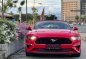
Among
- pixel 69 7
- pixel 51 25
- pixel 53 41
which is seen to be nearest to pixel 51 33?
pixel 53 41

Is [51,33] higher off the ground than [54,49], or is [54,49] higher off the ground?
[51,33]

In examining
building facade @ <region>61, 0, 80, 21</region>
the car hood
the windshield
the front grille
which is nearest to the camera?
the front grille

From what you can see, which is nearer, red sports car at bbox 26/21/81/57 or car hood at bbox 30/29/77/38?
red sports car at bbox 26/21/81/57

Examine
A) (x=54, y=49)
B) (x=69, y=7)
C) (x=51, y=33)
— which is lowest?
(x=54, y=49)

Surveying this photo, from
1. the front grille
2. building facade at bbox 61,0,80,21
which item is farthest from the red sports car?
building facade at bbox 61,0,80,21

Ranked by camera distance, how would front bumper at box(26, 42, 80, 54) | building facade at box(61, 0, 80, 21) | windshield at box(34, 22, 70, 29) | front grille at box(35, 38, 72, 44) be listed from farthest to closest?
building facade at box(61, 0, 80, 21) → windshield at box(34, 22, 70, 29) → front grille at box(35, 38, 72, 44) → front bumper at box(26, 42, 80, 54)

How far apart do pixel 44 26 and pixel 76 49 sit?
7.62 ft

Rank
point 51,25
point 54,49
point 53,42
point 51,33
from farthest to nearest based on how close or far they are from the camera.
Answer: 1. point 51,25
2. point 51,33
3. point 53,42
4. point 54,49

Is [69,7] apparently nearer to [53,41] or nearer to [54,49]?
[53,41]

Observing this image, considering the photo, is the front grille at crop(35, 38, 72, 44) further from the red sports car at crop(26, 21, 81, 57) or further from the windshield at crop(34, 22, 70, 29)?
the windshield at crop(34, 22, 70, 29)

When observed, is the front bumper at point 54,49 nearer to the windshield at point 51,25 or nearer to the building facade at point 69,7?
the windshield at point 51,25

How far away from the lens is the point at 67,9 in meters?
109

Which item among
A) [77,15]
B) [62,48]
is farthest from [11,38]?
[77,15]

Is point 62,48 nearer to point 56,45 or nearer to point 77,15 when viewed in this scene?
point 56,45
